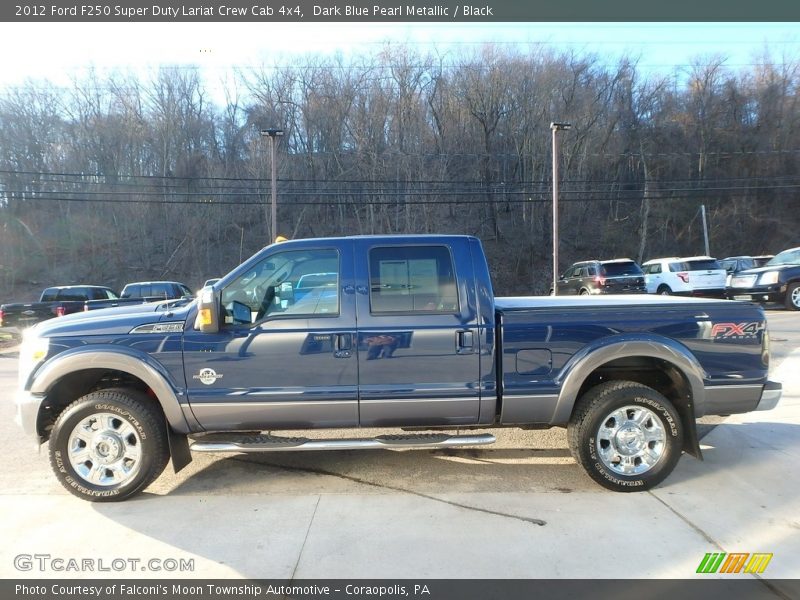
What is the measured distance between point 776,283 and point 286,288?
17.0 m

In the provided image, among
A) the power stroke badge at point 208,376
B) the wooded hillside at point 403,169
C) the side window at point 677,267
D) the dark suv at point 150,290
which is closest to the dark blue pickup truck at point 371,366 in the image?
the power stroke badge at point 208,376

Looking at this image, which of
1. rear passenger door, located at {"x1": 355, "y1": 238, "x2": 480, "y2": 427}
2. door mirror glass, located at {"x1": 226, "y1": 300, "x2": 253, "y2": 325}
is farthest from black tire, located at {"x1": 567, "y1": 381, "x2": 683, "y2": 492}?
door mirror glass, located at {"x1": 226, "y1": 300, "x2": 253, "y2": 325}

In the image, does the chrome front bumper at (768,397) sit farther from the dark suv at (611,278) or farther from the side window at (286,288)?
the dark suv at (611,278)

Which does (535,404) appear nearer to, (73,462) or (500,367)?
(500,367)

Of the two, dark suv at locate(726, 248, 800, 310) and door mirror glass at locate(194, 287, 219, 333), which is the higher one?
door mirror glass at locate(194, 287, 219, 333)

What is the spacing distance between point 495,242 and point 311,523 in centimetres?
3630

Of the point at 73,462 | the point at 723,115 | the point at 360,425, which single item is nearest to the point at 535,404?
the point at 360,425

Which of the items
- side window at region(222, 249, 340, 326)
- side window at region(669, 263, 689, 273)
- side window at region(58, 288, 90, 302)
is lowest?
side window at region(58, 288, 90, 302)

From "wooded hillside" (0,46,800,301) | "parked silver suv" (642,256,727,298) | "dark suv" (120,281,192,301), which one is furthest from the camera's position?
"wooded hillside" (0,46,800,301)

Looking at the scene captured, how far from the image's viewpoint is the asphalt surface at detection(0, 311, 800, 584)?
2.92 metres

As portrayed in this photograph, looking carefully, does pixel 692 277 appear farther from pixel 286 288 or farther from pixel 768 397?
pixel 286 288

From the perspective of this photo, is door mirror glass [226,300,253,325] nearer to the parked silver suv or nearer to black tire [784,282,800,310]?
black tire [784,282,800,310]

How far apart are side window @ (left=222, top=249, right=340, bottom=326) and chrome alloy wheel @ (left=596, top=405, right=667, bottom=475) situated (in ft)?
7.93

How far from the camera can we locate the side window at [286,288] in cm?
380
